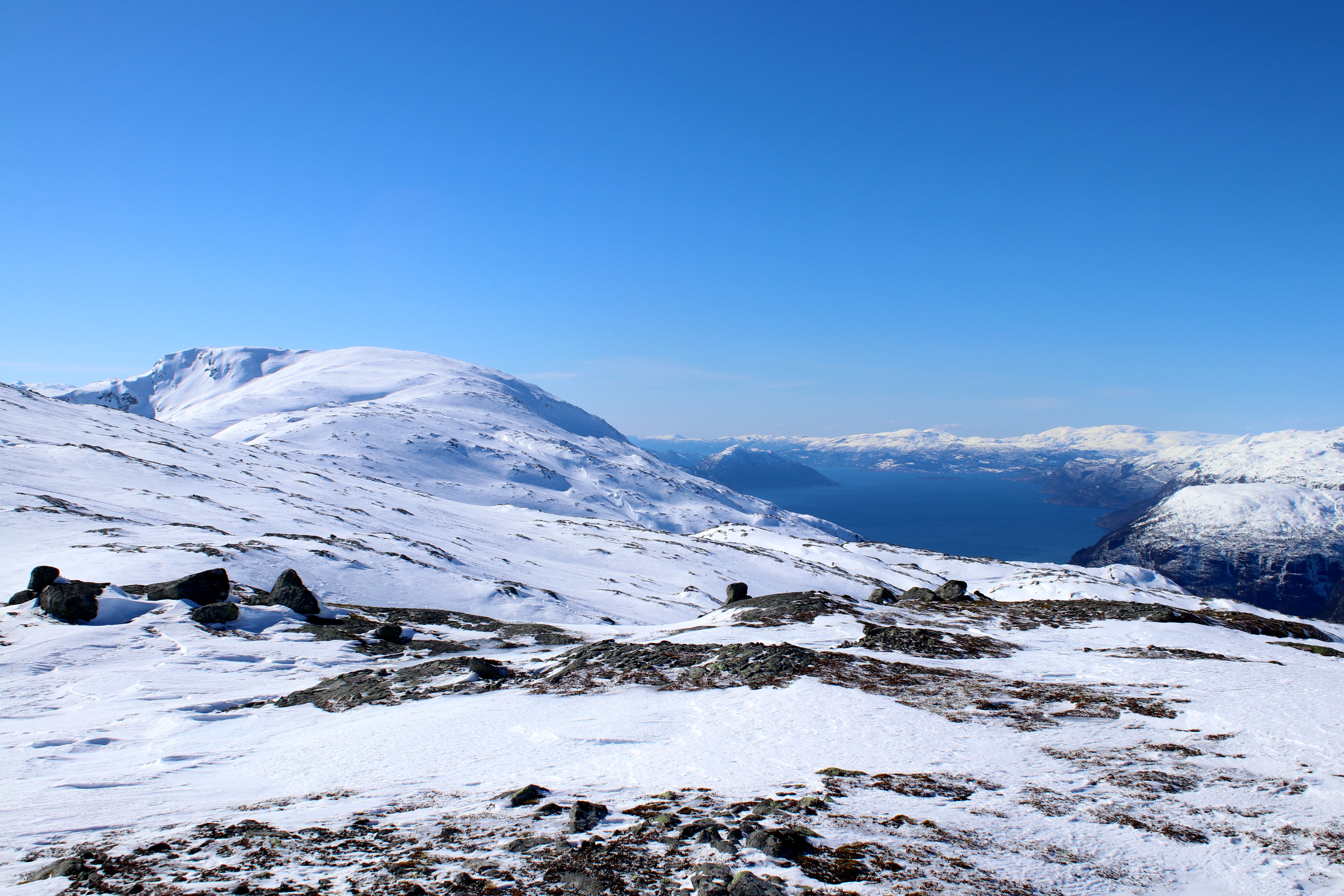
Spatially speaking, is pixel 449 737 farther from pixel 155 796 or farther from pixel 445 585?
pixel 445 585

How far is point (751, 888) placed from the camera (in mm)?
5742

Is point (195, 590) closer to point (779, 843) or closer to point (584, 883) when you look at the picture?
point (584, 883)

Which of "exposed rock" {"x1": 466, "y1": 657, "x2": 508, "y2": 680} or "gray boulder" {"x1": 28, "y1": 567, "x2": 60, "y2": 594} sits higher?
"gray boulder" {"x1": 28, "y1": 567, "x2": 60, "y2": 594}

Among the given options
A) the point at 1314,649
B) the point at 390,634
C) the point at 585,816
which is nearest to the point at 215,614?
the point at 390,634

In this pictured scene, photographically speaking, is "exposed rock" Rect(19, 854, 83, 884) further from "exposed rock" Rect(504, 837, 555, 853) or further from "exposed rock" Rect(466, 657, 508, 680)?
"exposed rock" Rect(466, 657, 508, 680)

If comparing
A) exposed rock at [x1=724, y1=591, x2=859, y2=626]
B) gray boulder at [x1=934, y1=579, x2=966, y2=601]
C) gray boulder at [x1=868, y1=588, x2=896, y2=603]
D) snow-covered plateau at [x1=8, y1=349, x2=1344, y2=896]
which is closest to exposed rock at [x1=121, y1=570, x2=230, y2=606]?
snow-covered plateau at [x1=8, y1=349, x2=1344, y2=896]

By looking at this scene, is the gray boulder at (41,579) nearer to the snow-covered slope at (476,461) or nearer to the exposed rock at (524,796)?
the exposed rock at (524,796)

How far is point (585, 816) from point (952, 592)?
95.7ft

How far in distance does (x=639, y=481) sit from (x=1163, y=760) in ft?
526

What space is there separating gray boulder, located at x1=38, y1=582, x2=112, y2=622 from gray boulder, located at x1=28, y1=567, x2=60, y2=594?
0.72 m

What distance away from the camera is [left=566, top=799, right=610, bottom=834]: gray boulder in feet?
24.1

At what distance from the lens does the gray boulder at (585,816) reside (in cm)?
733

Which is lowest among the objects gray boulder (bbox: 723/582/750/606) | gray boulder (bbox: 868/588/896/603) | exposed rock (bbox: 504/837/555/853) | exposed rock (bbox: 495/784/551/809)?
gray boulder (bbox: 723/582/750/606)

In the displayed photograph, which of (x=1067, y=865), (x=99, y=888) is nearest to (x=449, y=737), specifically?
(x=99, y=888)
